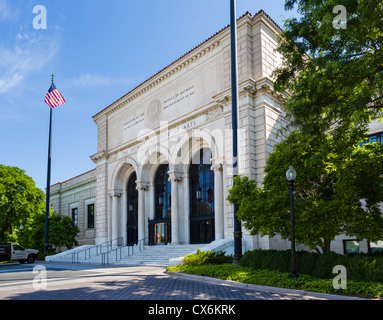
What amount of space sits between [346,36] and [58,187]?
151 feet

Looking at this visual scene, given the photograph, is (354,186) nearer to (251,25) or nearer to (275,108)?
(275,108)

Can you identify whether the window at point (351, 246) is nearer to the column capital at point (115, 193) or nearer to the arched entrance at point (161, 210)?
the arched entrance at point (161, 210)

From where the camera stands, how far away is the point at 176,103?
2806 cm

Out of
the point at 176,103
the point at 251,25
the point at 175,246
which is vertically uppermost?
the point at 251,25

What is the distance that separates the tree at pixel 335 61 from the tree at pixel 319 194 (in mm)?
1069

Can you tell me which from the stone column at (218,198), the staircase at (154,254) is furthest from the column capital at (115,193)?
the stone column at (218,198)

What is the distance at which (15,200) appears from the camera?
35500 millimetres

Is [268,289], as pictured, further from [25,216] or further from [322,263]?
[25,216]

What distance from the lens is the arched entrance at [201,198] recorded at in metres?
26.0

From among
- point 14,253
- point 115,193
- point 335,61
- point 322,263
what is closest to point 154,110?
point 115,193

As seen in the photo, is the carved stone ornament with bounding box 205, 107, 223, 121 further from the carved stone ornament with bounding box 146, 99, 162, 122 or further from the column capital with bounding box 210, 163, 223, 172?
the carved stone ornament with bounding box 146, 99, 162, 122

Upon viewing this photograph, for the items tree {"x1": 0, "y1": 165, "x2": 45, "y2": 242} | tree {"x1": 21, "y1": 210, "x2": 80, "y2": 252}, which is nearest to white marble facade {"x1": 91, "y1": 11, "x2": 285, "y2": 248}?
tree {"x1": 21, "y1": 210, "x2": 80, "y2": 252}

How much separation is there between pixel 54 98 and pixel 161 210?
13637 millimetres
